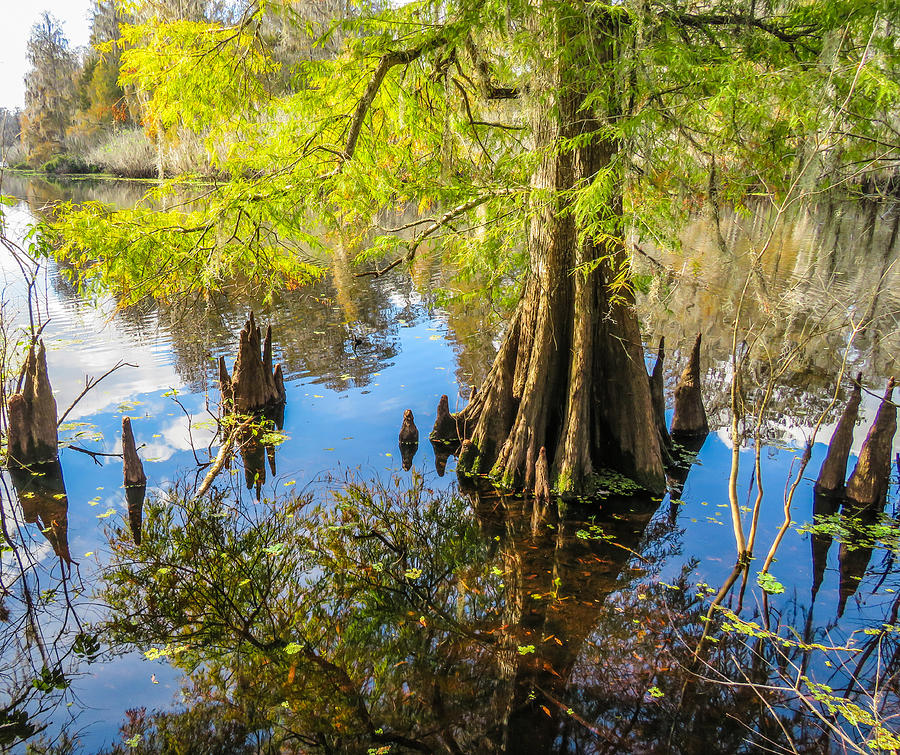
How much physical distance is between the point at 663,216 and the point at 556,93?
5.84 feet

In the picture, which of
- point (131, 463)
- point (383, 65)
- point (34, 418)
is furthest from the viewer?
point (34, 418)

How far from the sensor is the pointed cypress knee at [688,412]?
910 centimetres

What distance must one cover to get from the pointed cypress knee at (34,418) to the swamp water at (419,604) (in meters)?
0.33

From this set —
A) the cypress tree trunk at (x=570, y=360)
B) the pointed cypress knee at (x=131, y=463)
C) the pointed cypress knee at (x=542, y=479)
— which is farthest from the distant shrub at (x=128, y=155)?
the pointed cypress knee at (x=542, y=479)

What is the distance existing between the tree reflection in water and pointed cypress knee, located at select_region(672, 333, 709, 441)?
2303 millimetres

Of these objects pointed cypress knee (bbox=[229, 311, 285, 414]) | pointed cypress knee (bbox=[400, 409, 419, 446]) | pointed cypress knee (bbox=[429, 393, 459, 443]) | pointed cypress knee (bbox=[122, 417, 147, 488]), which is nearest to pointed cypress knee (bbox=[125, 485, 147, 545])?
pointed cypress knee (bbox=[122, 417, 147, 488])

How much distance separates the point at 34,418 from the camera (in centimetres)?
834

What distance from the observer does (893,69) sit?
466 centimetres

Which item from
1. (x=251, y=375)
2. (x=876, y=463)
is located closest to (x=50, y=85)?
(x=251, y=375)

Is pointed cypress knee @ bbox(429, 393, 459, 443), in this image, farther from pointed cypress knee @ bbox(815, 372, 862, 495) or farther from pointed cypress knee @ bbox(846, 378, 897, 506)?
pointed cypress knee @ bbox(846, 378, 897, 506)

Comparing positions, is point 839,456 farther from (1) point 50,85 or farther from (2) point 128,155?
(1) point 50,85

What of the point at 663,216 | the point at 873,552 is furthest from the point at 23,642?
the point at 873,552

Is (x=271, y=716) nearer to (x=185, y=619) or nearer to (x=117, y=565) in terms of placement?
(x=185, y=619)

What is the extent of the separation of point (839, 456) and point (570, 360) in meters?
3.52
